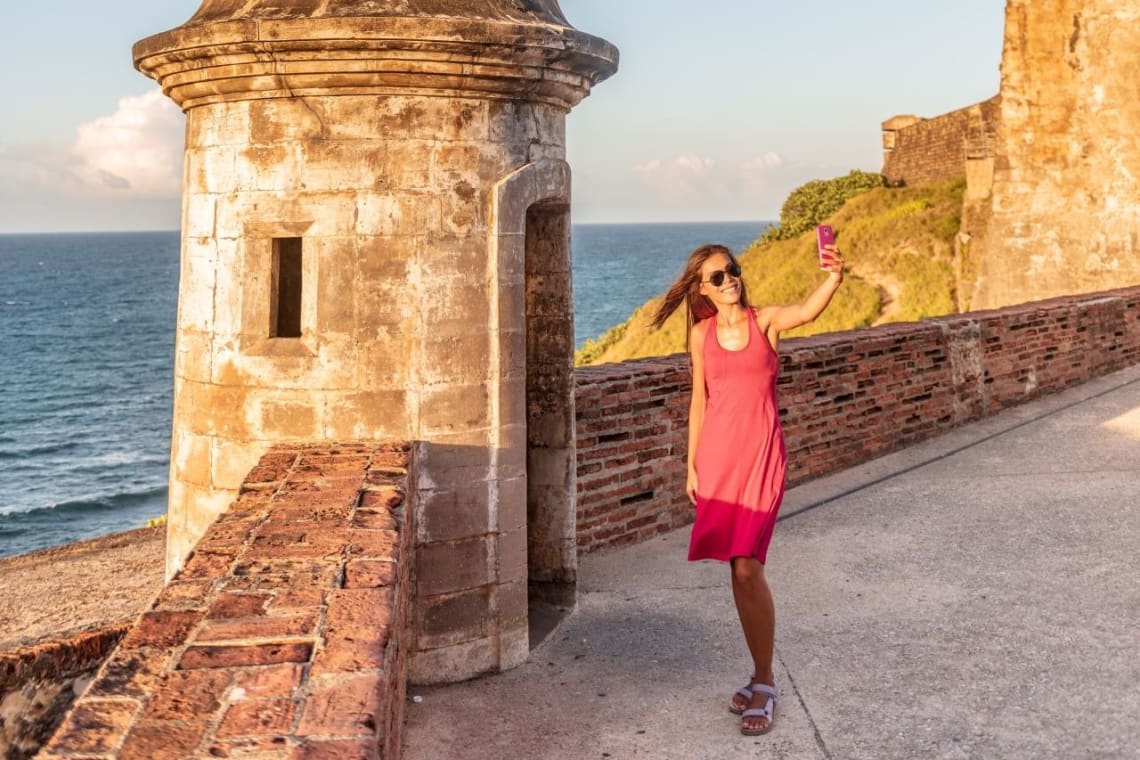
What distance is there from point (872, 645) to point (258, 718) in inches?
144

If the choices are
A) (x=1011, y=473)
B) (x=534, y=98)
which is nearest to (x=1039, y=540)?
(x=1011, y=473)

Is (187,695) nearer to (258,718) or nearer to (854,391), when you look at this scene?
(258,718)

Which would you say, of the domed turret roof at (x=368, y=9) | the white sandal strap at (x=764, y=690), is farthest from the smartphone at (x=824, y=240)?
the white sandal strap at (x=764, y=690)

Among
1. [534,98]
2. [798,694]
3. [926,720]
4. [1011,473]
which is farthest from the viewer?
[1011,473]

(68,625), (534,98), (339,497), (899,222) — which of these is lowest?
(68,625)

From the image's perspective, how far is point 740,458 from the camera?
482cm

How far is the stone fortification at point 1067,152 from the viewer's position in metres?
18.7

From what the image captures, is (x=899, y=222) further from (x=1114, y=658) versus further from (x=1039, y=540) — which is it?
(x=1114, y=658)

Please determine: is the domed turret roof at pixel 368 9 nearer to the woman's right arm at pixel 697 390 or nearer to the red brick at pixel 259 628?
the woman's right arm at pixel 697 390

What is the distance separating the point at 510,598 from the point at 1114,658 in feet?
8.59

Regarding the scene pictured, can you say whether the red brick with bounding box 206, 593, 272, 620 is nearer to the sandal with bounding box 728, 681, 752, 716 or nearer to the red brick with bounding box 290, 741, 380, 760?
the red brick with bounding box 290, 741, 380, 760

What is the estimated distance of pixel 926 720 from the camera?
4820 millimetres

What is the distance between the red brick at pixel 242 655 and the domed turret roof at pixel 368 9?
112 inches

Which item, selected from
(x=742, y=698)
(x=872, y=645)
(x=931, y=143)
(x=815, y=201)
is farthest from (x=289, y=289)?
(x=815, y=201)
